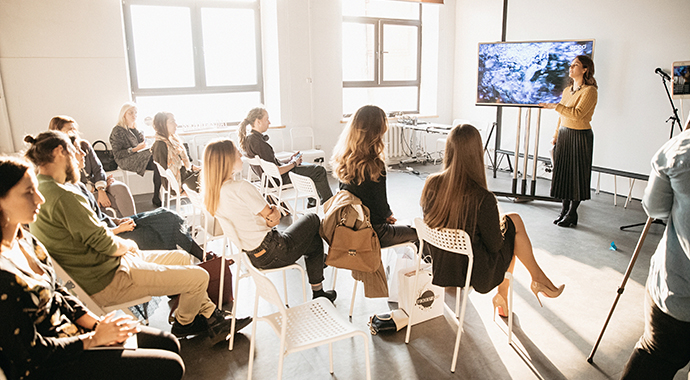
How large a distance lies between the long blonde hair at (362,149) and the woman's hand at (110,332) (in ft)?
4.46

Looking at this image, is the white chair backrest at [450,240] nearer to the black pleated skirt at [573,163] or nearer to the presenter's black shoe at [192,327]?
the presenter's black shoe at [192,327]

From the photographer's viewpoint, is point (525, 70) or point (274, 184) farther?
point (525, 70)

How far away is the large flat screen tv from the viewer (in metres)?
4.99

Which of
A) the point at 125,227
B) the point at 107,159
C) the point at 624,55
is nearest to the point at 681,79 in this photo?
the point at 624,55

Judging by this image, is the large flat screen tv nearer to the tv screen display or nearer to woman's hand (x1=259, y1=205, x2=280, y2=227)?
the tv screen display

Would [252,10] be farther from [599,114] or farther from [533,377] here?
[533,377]

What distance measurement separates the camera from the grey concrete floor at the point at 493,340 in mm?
2355

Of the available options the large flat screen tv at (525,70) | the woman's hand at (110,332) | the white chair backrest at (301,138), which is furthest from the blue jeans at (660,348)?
the white chair backrest at (301,138)

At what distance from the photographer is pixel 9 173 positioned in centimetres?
155

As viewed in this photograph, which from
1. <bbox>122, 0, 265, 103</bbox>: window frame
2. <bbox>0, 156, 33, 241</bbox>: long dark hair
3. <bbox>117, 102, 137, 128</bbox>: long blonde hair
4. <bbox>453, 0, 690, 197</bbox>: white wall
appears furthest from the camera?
<bbox>122, 0, 265, 103</bbox>: window frame

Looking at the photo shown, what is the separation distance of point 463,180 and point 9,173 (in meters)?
1.89

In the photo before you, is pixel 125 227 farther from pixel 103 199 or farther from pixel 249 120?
pixel 249 120

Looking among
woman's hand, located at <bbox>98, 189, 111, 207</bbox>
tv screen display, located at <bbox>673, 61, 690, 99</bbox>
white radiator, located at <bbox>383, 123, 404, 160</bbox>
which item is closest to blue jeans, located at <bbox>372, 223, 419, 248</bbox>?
woman's hand, located at <bbox>98, 189, 111, 207</bbox>

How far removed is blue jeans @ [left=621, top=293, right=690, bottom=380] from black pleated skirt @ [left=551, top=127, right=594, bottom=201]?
2957 mm
